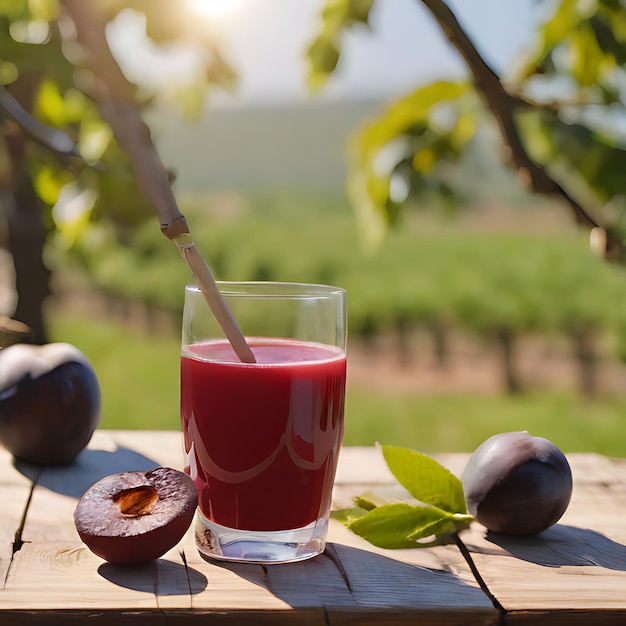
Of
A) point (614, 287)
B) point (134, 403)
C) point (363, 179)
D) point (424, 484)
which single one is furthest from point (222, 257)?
point (424, 484)

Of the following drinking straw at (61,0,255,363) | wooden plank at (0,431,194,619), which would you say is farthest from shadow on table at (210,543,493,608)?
drinking straw at (61,0,255,363)

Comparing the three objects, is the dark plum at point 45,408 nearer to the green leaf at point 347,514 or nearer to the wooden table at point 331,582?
the wooden table at point 331,582

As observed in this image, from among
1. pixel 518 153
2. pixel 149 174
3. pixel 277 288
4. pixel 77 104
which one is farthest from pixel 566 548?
pixel 77 104

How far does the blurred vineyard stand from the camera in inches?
335

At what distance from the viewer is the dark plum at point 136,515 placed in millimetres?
1113

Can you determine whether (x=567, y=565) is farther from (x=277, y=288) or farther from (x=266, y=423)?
(x=277, y=288)

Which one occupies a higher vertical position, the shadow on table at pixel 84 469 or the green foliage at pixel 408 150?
the green foliage at pixel 408 150

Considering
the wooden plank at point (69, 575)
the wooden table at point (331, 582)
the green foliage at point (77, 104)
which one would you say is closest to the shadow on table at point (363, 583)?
the wooden table at point (331, 582)

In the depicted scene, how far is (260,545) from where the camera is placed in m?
1.19

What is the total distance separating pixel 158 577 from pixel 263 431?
0.24 m

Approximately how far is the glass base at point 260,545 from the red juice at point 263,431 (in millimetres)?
11

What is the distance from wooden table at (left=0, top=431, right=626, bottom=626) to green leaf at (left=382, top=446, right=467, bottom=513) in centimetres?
6

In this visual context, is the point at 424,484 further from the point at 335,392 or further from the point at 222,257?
the point at 222,257

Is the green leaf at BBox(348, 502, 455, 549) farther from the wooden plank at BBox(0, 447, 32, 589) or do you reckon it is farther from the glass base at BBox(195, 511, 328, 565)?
the wooden plank at BBox(0, 447, 32, 589)
